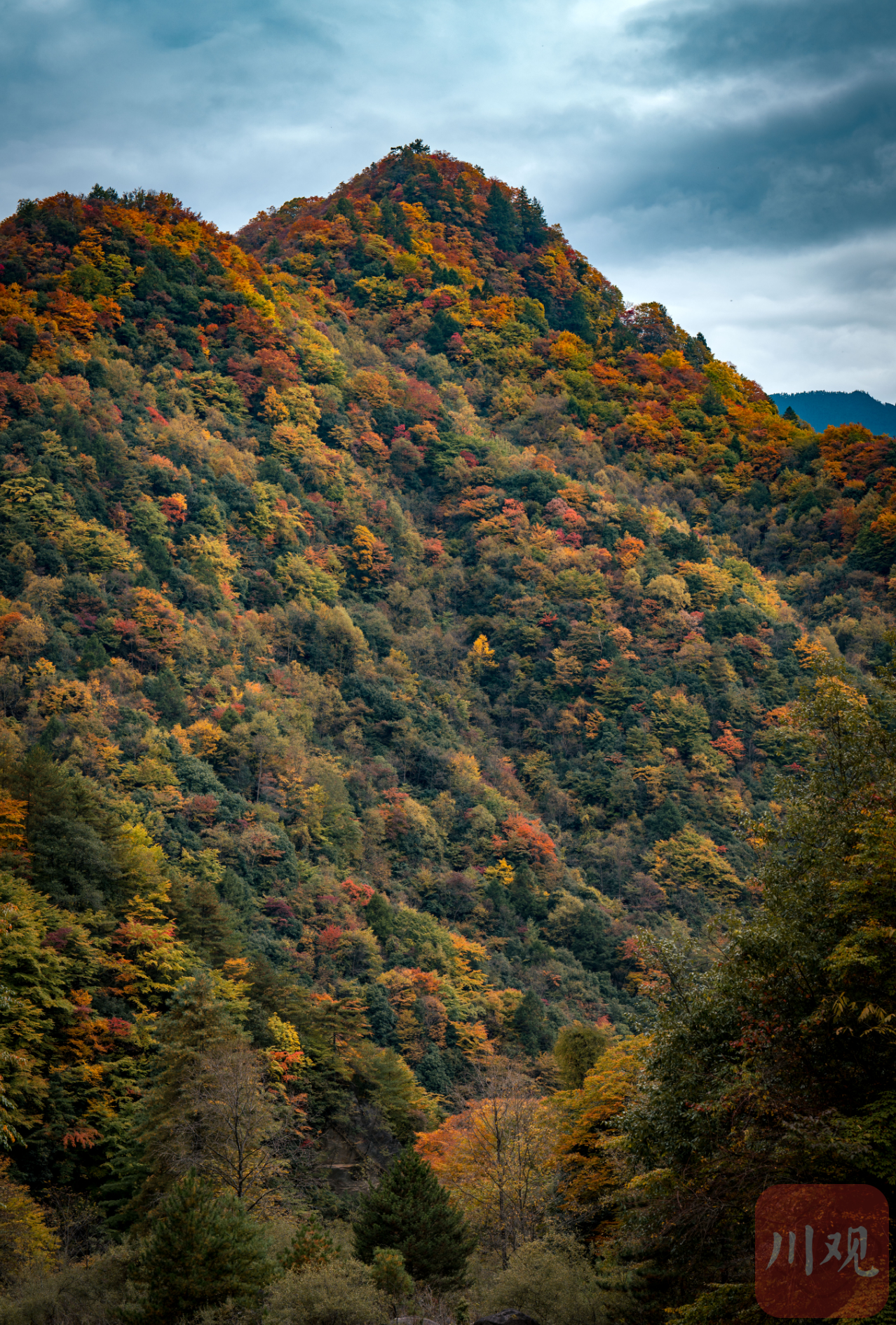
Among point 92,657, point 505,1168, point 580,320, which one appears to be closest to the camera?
point 505,1168

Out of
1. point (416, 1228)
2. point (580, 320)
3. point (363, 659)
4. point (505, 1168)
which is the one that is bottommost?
point (505, 1168)

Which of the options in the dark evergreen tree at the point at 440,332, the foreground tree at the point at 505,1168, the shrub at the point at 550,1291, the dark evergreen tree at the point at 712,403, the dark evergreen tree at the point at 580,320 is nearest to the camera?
the shrub at the point at 550,1291

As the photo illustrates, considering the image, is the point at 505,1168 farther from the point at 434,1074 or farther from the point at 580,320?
the point at 580,320

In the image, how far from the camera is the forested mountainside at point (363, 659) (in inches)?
1417

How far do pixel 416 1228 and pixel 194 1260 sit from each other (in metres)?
7.38

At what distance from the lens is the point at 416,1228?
21.5m

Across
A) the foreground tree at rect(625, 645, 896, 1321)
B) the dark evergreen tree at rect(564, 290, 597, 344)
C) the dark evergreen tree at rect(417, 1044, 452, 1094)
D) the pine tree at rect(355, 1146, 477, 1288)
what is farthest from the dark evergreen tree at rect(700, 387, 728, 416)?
the pine tree at rect(355, 1146, 477, 1288)

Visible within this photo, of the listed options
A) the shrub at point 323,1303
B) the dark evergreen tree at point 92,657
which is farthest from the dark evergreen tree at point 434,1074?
the shrub at point 323,1303

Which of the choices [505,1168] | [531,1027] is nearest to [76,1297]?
[505,1168]

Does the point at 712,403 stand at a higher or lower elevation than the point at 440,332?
lower

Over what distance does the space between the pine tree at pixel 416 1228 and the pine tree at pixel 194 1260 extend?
19.6 feet

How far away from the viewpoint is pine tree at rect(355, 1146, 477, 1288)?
70.1 feet

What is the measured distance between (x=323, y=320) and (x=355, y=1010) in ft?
275

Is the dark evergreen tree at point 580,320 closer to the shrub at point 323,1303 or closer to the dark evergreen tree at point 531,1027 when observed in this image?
the dark evergreen tree at point 531,1027
